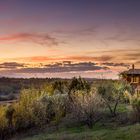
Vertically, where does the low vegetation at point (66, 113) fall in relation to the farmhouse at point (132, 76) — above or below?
below

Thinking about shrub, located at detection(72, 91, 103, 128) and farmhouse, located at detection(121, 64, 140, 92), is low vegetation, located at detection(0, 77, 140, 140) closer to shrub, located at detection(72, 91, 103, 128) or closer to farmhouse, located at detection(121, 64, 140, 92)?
shrub, located at detection(72, 91, 103, 128)

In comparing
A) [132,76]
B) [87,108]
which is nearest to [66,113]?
[87,108]

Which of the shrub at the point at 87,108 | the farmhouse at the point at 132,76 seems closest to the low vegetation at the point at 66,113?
the shrub at the point at 87,108

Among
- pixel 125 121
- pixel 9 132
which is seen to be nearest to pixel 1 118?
pixel 9 132

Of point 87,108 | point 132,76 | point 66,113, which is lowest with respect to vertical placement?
point 66,113

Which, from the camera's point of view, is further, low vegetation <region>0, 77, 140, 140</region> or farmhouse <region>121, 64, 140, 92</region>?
farmhouse <region>121, 64, 140, 92</region>

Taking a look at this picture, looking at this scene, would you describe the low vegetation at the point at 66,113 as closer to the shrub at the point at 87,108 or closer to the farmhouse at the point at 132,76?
the shrub at the point at 87,108

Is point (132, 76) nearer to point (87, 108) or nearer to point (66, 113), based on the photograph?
point (66, 113)

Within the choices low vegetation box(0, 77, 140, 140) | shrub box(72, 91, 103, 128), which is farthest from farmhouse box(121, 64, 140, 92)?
shrub box(72, 91, 103, 128)

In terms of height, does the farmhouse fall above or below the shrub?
above

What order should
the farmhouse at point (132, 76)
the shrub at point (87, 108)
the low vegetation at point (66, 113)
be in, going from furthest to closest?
the farmhouse at point (132, 76) → the shrub at point (87, 108) → the low vegetation at point (66, 113)

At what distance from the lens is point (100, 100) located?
55781 millimetres

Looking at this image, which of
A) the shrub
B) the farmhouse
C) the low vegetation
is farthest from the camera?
the farmhouse

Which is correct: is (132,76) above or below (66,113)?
above
